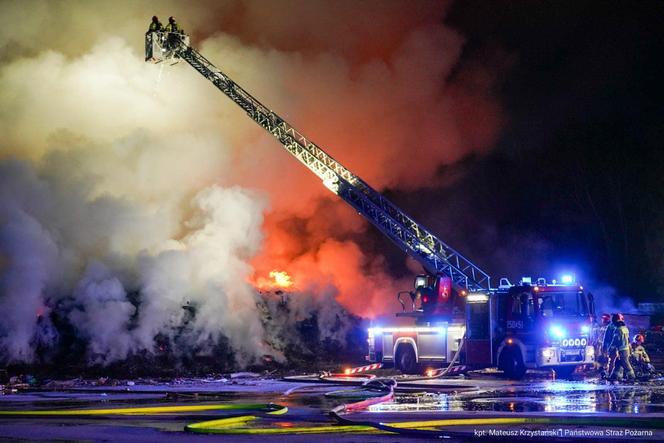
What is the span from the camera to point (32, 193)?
26.3 meters

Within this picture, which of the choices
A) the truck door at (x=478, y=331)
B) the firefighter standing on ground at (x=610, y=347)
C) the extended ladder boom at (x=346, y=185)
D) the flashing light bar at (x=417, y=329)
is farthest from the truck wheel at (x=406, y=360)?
the extended ladder boom at (x=346, y=185)

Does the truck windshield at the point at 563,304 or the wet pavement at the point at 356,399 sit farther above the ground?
the truck windshield at the point at 563,304

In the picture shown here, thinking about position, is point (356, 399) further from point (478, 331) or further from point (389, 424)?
point (478, 331)

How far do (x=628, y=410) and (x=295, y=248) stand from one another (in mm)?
22025

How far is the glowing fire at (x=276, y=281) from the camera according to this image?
3016 centimetres

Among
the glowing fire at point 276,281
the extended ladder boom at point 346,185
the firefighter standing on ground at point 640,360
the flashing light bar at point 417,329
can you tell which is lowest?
the firefighter standing on ground at point 640,360

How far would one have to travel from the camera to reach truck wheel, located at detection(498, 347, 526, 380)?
19855 millimetres

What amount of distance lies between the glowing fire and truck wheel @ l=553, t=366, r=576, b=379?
11.9 metres

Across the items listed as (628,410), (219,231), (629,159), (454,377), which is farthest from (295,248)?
(628,410)

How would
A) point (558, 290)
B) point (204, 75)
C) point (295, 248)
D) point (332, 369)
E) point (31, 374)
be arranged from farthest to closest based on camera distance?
point (295, 248) → point (204, 75) → point (332, 369) → point (31, 374) → point (558, 290)

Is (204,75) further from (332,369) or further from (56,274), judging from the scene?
(332,369)

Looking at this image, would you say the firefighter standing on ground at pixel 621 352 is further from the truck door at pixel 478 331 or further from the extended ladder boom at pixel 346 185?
the extended ladder boom at pixel 346 185

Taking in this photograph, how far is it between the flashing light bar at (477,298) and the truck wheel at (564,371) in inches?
90.4

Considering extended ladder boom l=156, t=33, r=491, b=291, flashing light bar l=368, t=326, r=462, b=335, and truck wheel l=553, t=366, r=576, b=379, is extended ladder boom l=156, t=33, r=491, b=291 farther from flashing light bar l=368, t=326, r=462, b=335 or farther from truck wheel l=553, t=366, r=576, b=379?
truck wheel l=553, t=366, r=576, b=379
